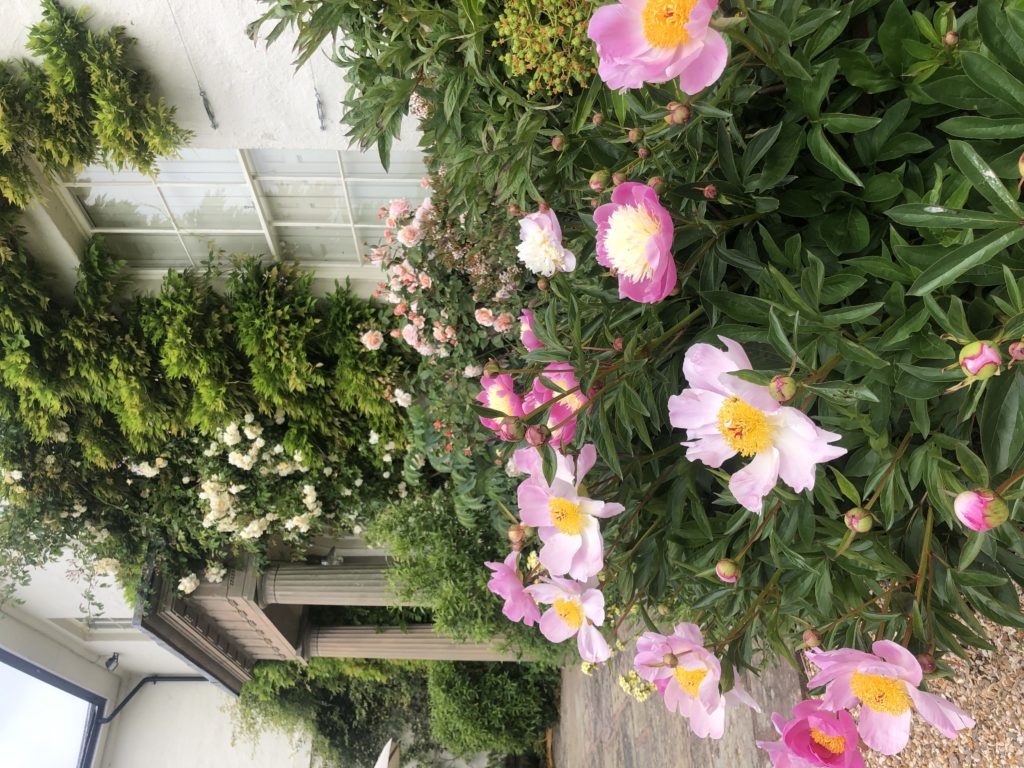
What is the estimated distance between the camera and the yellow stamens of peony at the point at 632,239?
0.83 metres

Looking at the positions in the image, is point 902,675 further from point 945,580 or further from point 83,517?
point 83,517

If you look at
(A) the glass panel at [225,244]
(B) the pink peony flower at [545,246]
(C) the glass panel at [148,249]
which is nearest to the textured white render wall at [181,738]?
(C) the glass panel at [148,249]

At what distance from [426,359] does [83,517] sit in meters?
2.23

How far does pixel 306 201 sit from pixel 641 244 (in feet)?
8.22

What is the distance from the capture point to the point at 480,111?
139 centimetres

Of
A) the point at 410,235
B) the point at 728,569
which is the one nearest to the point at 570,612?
the point at 728,569

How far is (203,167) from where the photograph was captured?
2.85 meters

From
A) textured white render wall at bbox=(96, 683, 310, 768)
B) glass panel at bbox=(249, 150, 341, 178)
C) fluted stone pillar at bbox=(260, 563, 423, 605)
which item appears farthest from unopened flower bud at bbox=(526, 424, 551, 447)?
textured white render wall at bbox=(96, 683, 310, 768)

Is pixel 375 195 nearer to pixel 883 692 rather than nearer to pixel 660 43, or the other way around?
pixel 660 43

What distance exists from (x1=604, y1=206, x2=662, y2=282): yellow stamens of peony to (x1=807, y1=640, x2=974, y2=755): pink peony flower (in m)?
0.49

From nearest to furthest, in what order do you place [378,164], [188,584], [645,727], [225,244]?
[645,727] < [378,164] < [225,244] < [188,584]

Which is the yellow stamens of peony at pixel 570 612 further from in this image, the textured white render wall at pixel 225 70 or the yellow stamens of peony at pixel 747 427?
the textured white render wall at pixel 225 70

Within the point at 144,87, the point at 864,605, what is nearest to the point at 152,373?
the point at 144,87

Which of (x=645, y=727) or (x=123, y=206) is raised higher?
(x=123, y=206)
